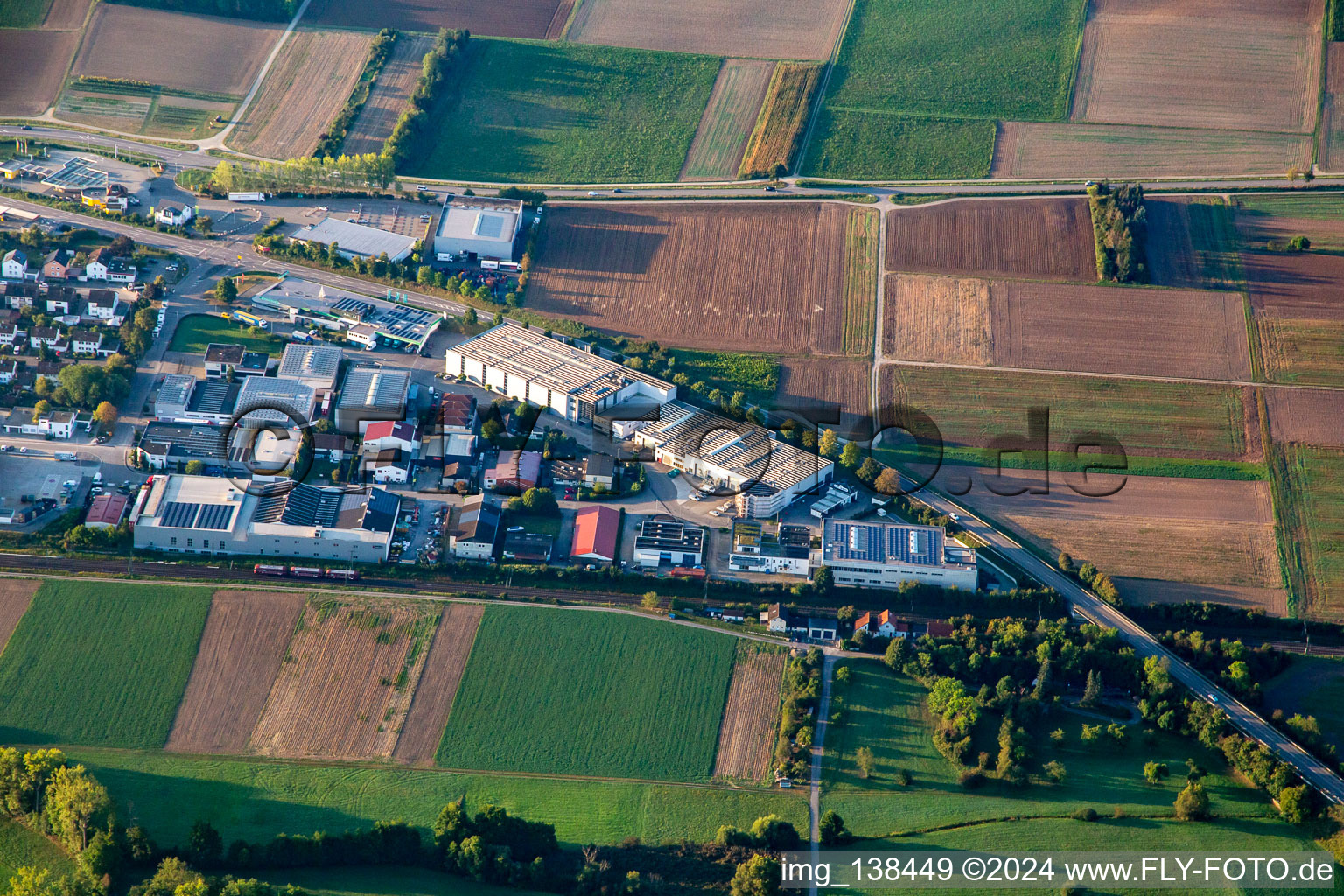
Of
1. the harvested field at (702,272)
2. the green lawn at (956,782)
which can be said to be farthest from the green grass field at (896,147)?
the green lawn at (956,782)

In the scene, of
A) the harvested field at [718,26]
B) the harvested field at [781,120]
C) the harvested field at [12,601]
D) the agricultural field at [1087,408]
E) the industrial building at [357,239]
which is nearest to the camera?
the harvested field at [12,601]

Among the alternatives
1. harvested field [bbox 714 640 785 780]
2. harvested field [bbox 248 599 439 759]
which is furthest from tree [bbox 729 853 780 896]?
harvested field [bbox 248 599 439 759]

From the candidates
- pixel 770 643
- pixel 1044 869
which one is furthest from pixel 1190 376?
pixel 1044 869

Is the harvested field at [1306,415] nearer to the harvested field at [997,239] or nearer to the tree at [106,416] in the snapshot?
the harvested field at [997,239]

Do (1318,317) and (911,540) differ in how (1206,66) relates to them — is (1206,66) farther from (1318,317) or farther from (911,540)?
(911,540)

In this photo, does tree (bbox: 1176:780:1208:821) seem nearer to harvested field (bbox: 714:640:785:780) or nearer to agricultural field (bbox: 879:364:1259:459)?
harvested field (bbox: 714:640:785:780)

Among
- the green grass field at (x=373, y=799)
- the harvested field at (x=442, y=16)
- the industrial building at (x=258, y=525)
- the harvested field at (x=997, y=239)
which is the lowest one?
the green grass field at (x=373, y=799)
